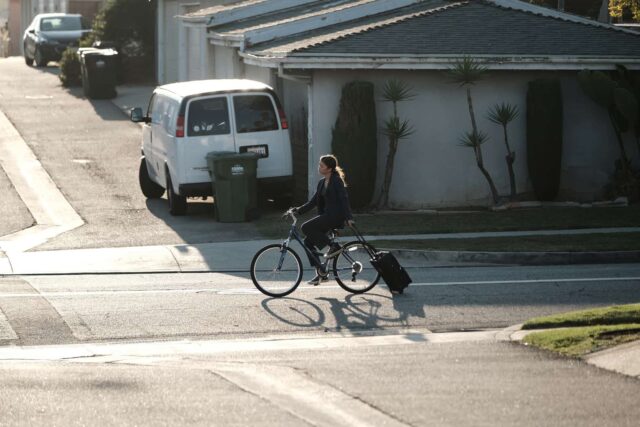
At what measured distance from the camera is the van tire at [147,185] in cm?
2520

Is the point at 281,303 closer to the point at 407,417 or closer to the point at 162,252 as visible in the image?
the point at 162,252

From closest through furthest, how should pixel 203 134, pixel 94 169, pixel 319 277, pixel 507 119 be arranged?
1. pixel 319 277
2. pixel 203 134
3. pixel 507 119
4. pixel 94 169

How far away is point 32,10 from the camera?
59531 mm

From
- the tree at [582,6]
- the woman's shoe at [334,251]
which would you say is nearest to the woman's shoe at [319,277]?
the woman's shoe at [334,251]

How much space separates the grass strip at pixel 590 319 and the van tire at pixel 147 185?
12405 millimetres

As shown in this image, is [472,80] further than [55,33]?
No

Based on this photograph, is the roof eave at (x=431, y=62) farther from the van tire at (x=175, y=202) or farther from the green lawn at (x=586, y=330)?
the green lawn at (x=586, y=330)

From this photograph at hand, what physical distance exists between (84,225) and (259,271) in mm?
6999

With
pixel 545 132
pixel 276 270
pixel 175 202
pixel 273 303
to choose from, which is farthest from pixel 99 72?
pixel 273 303

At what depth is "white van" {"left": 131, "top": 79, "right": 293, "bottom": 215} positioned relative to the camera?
22.4 metres

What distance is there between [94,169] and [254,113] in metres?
6.64

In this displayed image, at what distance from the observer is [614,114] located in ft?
79.3

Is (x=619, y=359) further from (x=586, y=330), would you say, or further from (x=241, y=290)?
(x=241, y=290)

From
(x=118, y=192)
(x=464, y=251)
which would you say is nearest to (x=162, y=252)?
(x=464, y=251)
